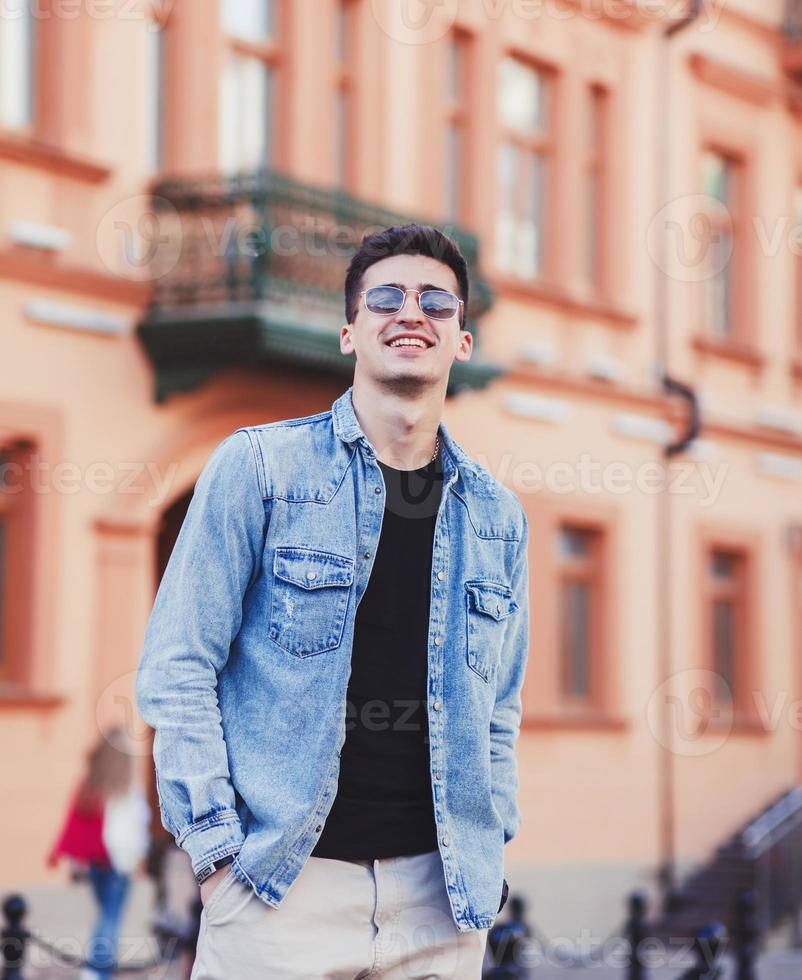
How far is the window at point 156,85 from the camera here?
538 inches

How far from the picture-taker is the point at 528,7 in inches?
680

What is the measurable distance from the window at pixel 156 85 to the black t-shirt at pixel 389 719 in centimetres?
1065

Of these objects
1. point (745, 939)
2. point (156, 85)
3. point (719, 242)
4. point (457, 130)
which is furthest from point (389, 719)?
point (719, 242)

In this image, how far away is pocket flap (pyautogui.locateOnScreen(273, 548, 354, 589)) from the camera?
10.7ft

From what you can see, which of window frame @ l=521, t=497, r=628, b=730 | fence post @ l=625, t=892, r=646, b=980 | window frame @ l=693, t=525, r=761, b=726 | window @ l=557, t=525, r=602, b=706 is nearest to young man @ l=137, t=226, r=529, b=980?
fence post @ l=625, t=892, r=646, b=980

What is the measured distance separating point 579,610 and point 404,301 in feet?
47.1

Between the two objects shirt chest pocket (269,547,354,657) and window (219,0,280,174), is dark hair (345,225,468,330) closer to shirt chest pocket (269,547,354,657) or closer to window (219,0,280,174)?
shirt chest pocket (269,547,354,657)

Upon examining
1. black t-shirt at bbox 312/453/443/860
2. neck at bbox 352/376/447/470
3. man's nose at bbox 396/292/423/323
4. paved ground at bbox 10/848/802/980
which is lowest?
paved ground at bbox 10/848/802/980

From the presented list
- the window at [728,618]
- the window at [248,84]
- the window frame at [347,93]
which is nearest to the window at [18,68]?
the window at [248,84]

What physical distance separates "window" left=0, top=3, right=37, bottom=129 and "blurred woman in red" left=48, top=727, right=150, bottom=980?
15.4ft

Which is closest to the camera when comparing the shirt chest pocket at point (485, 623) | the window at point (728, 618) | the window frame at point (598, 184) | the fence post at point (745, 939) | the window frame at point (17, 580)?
the shirt chest pocket at point (485, 623)

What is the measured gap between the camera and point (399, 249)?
3537 mm

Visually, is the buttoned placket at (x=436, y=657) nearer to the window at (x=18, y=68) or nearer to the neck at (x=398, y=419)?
the neck at (x=398, y=419)

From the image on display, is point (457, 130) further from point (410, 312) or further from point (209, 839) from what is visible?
point (209, 839)
